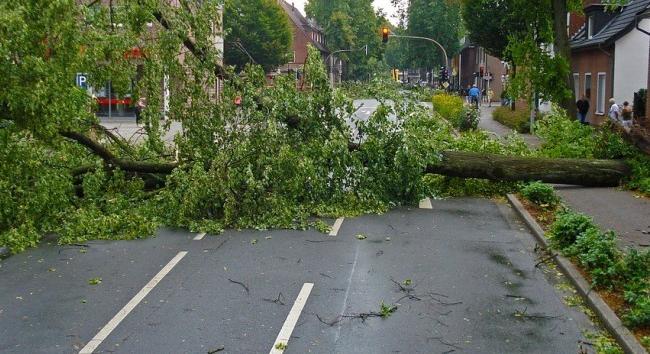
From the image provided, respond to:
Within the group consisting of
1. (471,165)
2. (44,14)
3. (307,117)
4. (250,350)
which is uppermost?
(44,14)

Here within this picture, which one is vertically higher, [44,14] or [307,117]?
[44,14]

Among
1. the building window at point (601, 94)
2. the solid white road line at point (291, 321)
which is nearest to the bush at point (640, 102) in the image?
the building window at point (601, 94)

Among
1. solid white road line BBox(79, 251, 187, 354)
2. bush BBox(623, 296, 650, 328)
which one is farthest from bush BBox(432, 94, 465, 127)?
bush BBox(623, 296, 650, 328)

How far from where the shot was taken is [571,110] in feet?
80.8

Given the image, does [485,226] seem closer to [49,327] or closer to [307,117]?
[307,117]

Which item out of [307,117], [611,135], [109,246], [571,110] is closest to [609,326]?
[109,246]

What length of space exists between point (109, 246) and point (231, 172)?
235 cm

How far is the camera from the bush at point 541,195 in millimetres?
13484

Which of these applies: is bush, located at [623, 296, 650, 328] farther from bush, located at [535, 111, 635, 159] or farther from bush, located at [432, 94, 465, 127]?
bush, located at [432, 94, 465, 127]

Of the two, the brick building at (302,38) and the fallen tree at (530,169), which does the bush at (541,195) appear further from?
the brick building at (302,38)

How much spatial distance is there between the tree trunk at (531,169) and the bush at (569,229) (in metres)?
4.51

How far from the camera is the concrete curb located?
640 cm

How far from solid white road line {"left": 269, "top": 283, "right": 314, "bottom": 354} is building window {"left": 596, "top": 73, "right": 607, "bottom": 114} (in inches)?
1116

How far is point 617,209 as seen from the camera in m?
12.8
